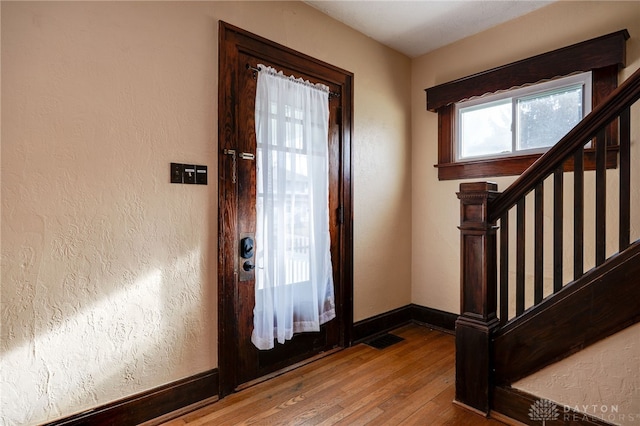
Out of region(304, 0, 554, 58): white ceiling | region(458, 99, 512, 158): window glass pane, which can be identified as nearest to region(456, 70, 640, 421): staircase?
region(458, 99, 512, 158): window glass pane

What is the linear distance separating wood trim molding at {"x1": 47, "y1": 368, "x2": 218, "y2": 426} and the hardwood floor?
0.28ft

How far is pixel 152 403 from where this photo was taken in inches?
73.7

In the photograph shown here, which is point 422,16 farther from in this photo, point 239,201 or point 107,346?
point 107,346

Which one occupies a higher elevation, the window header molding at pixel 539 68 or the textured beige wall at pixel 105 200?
the window header molding at pixel 539 68

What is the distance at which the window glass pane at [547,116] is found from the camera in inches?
102

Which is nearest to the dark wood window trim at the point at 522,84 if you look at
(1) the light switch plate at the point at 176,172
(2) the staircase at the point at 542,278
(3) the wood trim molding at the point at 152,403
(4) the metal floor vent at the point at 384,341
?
(2) the staircase at the point at 542,278

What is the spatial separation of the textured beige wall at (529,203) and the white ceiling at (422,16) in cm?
14

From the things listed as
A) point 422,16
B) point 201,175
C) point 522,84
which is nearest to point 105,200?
point 201,175

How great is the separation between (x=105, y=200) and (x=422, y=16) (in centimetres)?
268

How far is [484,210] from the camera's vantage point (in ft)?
6.19

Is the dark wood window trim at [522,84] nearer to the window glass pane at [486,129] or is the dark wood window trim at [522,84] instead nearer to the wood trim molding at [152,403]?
the window glass pane at [486,129]

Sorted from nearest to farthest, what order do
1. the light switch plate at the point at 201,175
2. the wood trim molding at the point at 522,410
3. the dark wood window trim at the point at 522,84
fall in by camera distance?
the wood trim molding at the point at 522,410 < the light switch plate at the point at 201,175 < the dark wood window trim at the point at 522,84

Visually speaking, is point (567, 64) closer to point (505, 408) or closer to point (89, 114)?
point (505, 408)

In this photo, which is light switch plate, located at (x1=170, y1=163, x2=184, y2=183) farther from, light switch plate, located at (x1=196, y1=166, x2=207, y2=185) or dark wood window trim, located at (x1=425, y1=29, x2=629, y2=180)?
dark wood window trim, located at (x1=425, y1=29, x2=629, y2=180)
